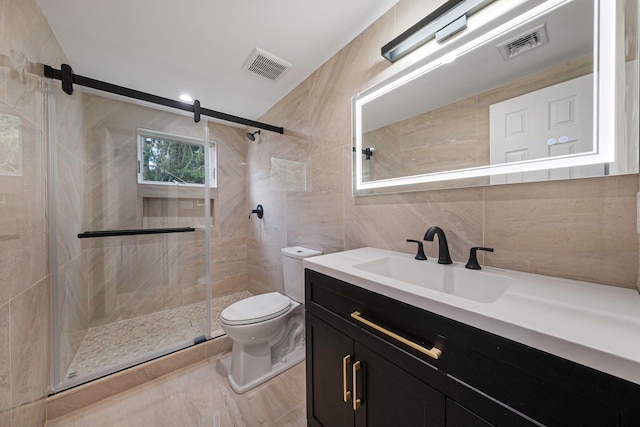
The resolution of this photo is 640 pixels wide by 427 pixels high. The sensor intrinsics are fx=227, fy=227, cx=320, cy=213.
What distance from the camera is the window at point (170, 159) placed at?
2.18 m

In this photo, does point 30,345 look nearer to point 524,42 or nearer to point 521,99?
point 521,99

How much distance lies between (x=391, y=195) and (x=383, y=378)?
87cm

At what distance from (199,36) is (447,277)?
2.03 m

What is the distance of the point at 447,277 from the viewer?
966 mm

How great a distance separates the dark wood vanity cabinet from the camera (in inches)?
16.5

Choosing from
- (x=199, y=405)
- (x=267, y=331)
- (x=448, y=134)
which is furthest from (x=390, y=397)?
(x=199, y=405)

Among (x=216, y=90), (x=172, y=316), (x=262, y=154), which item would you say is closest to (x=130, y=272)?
(x=172, y=316)

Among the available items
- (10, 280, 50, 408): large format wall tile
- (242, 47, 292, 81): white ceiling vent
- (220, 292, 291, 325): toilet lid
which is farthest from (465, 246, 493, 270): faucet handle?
(10, 280, 50, 408): large format wall tile

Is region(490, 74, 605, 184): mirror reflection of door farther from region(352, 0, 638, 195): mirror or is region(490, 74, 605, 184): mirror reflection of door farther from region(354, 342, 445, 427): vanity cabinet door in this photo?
region(354, 342, 445, 427): vanity cabinet door

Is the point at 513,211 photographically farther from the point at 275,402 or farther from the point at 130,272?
the point at 130,272

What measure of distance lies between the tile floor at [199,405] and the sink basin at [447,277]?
1.00 meters

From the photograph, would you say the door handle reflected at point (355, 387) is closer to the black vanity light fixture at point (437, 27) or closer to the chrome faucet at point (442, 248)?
the chrome faucet at point (442, 248)

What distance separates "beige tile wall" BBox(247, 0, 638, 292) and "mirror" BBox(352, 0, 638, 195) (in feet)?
0.26

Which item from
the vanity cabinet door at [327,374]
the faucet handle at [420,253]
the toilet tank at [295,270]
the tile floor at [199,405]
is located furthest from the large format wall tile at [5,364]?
the faucet handle at [420,253]
